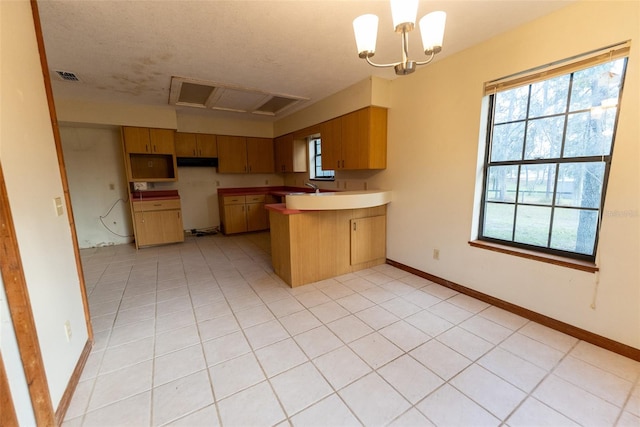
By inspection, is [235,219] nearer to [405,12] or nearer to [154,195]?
[154,195]

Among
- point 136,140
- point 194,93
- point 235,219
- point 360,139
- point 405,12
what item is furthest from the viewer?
point 235,219

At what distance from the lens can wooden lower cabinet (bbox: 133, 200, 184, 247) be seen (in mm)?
4473

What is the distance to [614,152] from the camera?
1.77m

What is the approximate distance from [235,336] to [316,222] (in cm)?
144

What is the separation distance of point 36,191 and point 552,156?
3596mm

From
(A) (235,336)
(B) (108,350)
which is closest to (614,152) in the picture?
(A) (235,336)

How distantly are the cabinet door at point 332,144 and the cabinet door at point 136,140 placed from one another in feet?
9.94

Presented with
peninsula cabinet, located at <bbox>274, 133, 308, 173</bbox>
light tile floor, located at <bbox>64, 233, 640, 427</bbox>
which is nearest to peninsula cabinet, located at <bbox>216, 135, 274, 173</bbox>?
peninsula cabinet, located at <bbox>274, 133, 308, 173</bbox>

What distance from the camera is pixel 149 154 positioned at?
471 cm

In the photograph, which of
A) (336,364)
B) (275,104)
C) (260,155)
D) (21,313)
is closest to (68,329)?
(21,313)

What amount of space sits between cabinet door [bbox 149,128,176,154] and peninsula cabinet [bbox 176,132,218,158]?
341 mm

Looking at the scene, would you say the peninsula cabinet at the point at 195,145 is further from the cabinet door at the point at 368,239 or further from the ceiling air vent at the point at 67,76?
the cabinet door at the point at 368,239

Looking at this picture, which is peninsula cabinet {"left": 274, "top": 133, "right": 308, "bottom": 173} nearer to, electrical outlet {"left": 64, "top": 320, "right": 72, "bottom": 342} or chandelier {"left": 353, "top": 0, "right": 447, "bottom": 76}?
chandelier {"left": 353, "top": 0, "right": 447, "bottom": 76}

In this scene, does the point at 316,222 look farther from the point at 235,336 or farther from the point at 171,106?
the point at 171,106
